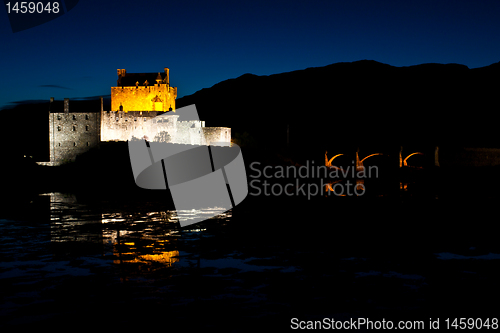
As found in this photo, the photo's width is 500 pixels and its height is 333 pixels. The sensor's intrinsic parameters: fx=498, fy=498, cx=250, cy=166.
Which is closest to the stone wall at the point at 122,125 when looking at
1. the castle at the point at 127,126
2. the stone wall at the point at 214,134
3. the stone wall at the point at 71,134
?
the castle at the point at 127,126

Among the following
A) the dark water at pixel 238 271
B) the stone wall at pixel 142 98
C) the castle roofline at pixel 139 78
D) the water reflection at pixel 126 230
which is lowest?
the dark water at pixel 238 271

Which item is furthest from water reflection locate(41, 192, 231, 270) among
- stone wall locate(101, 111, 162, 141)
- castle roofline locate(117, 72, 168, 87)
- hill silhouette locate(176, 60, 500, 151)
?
hill silhouette locate(176, 60, 500, 151)

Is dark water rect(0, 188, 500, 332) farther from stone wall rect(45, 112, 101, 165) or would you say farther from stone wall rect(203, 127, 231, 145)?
stone wall rect(203, 127, 231, 145)

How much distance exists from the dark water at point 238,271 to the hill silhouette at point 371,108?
183 ft

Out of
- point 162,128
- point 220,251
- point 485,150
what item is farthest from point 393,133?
point 220,251

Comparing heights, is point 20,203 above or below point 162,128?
below

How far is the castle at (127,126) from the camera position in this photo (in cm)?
6325

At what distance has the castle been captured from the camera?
63.2m

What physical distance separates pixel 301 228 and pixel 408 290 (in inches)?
472

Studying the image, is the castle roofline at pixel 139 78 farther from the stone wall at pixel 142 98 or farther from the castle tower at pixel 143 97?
the stone wall at pixel 142 98

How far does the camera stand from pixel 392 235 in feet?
75.4

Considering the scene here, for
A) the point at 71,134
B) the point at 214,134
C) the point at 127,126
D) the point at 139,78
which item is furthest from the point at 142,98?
the point at 214,134

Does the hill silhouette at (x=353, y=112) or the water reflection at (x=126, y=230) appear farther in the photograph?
the hill silhouette at (x=353, y=112)

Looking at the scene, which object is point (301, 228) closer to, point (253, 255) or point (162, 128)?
point (253, 255)
